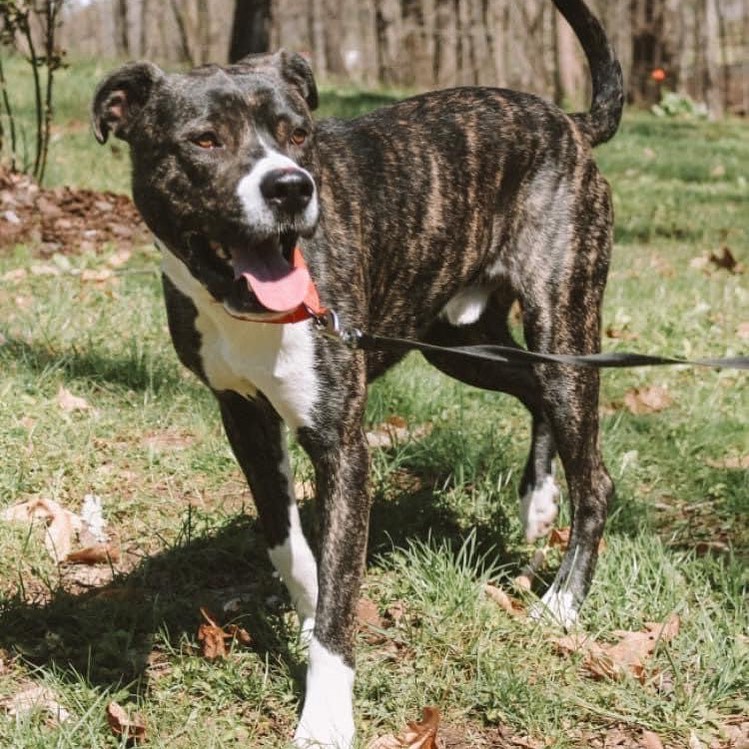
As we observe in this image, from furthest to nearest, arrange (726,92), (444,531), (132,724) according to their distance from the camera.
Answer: (726,92), (444,531), (132,724)

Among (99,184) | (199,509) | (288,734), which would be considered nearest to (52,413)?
(199,509)

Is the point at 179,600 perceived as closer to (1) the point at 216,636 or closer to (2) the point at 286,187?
(1) the point at 216,636

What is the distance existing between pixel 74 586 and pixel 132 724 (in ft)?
2.83

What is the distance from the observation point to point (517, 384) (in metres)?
4.27

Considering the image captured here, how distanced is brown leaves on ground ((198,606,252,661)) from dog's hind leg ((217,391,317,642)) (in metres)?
0.20

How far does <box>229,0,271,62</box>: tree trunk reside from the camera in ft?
29.7

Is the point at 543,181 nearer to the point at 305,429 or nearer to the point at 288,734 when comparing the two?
the point at 305,429

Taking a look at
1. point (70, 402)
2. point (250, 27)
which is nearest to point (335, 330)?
point (70, 402)

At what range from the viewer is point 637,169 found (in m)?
11.0

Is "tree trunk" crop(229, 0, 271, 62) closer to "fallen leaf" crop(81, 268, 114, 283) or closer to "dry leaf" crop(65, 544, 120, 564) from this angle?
"fallen leaf" crop(81, 268, 114, 283)

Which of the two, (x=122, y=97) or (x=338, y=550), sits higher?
(x=122, y=97)

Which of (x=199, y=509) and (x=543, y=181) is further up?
(x=543, y=181)

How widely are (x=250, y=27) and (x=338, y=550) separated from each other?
6.86 meters

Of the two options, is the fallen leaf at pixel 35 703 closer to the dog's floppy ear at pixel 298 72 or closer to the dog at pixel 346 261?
the dog at pixel 346 261
